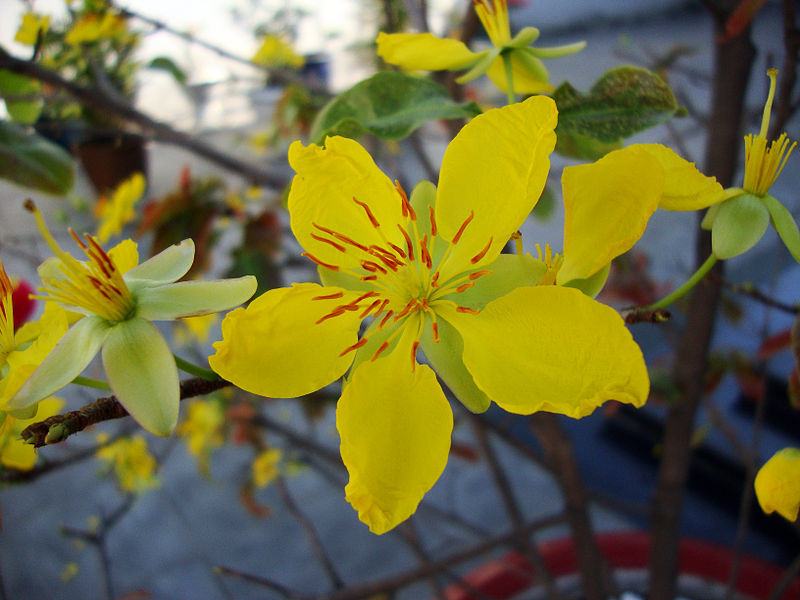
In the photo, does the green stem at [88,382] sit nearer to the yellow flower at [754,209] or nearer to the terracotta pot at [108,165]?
the yellow flower at [754,209]

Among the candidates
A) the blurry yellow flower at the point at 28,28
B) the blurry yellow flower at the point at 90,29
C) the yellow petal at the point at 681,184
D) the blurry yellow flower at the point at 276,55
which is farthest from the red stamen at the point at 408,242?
the blurry yellow flower at the point at 276,55

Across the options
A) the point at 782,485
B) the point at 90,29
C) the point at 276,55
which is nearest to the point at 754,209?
the point at 782,485

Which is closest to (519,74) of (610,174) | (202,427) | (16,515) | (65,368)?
(610,174)

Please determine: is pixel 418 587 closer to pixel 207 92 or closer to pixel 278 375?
pixel 278 375

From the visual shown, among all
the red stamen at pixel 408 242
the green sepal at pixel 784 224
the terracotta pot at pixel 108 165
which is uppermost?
the green sepal at pixel 784 224

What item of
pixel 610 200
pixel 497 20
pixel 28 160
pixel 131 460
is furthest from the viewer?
pixel 131 460

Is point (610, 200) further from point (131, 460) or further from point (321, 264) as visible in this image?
point (131, 460)
